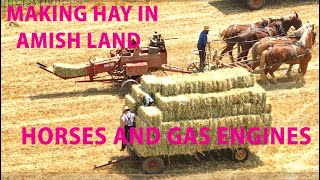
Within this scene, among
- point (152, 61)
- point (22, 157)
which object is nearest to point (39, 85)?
point (152, 61)

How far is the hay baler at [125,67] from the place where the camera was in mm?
21328

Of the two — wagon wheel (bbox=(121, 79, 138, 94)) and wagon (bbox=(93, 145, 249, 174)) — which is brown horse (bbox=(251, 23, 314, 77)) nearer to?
wagon wheel (bbox=(121, 79, 138, 94))

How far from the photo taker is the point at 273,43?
2191cm

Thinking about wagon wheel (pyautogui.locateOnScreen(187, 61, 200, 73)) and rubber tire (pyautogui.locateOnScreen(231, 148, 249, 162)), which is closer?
rubber tire (pyautogui.locateOnScreen(231, 148, 249, 162))

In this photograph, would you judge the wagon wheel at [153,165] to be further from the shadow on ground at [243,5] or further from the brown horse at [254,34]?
the shadow on ground at [243,5]

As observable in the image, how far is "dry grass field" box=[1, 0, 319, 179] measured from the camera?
16.7 m

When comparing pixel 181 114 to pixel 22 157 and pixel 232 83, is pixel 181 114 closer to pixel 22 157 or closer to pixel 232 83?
pixel 232 83

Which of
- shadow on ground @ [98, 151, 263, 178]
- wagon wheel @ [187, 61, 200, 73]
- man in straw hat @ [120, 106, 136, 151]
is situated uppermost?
wagon wheel @ [187, 61, 200, 73]

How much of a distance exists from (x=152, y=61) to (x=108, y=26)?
788 cm

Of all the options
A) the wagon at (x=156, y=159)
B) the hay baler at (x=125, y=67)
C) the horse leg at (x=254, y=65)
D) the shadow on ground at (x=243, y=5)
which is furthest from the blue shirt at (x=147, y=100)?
the shadow on ground at (x=243, y=5)

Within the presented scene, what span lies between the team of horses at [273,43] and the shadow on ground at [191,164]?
536 cm

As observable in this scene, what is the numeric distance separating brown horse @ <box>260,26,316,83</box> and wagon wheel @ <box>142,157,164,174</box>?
6.87 m

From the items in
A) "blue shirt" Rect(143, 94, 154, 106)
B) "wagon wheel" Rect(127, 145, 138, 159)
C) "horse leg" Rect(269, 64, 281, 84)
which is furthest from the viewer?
"horse leg" Rect(269, 64, 281, 84)

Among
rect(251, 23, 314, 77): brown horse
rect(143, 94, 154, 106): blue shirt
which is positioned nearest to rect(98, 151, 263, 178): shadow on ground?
rect(143, 94, 154, 106): blue shirt
